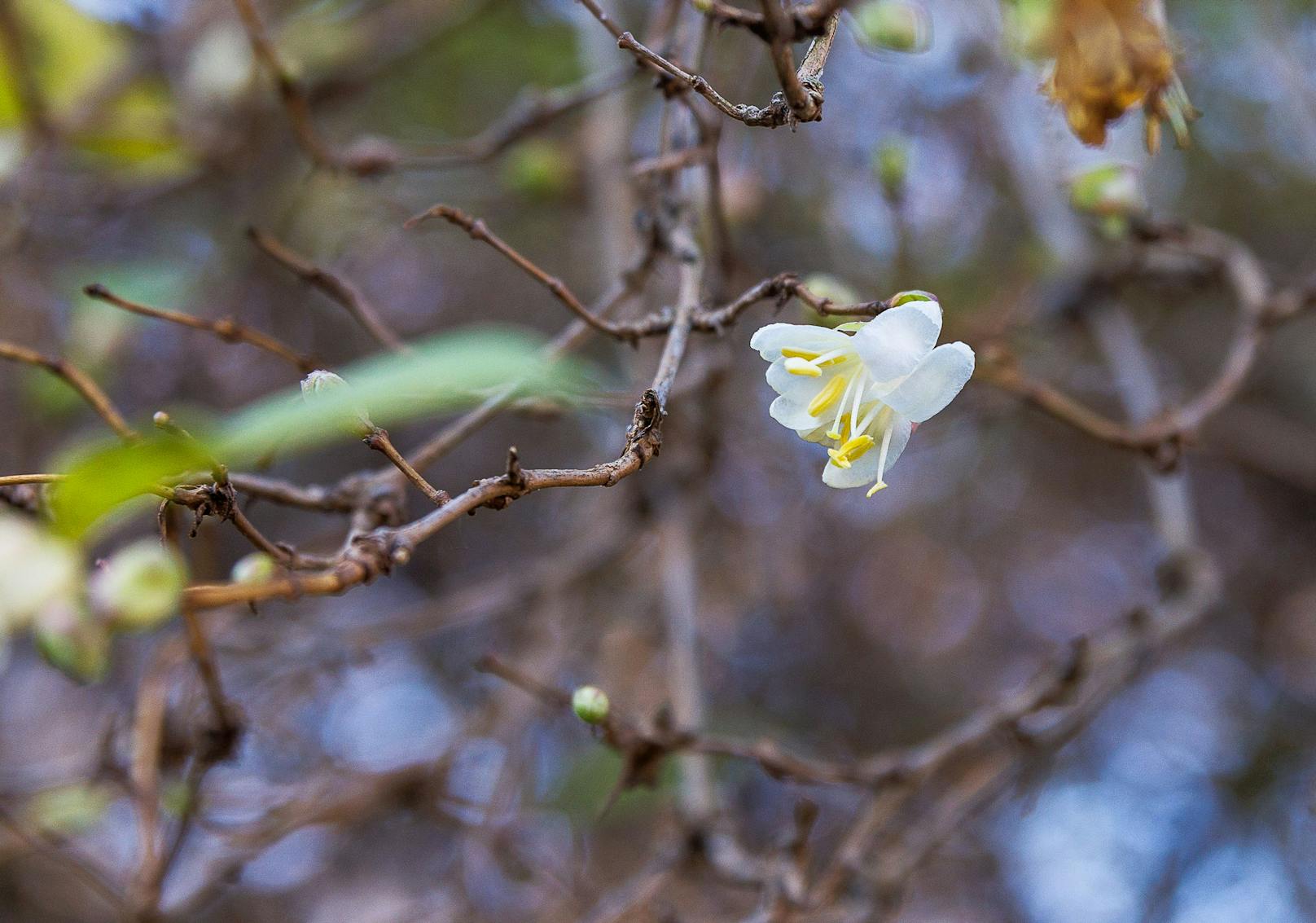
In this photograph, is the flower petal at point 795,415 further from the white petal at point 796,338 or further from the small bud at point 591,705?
the small bud at point 591,705

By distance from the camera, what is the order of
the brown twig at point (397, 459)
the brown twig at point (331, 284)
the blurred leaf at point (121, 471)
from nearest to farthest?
the blurred leaf at point (121, 471), the brown twig at point (397, 459), the brown twig at point (331, 284)

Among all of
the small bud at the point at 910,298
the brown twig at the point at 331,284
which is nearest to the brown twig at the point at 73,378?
the brown twig at the point at 331,284

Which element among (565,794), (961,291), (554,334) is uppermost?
(961,291)

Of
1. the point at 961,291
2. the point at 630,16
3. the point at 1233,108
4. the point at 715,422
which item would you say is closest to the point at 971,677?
the point at 961,291

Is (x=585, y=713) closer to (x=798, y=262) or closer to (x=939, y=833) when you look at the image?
(x=939, y=833)

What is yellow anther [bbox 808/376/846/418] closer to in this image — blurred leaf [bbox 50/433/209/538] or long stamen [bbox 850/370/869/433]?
long stamen [bbox 850/370/869/433]

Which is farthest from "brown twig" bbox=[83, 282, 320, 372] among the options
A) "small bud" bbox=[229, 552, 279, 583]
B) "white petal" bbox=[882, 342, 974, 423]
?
"white petal" bbox=[882, 342, 974, 423]

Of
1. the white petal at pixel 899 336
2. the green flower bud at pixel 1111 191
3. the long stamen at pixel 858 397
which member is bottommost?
the green flower bud at pixel 1111 191
